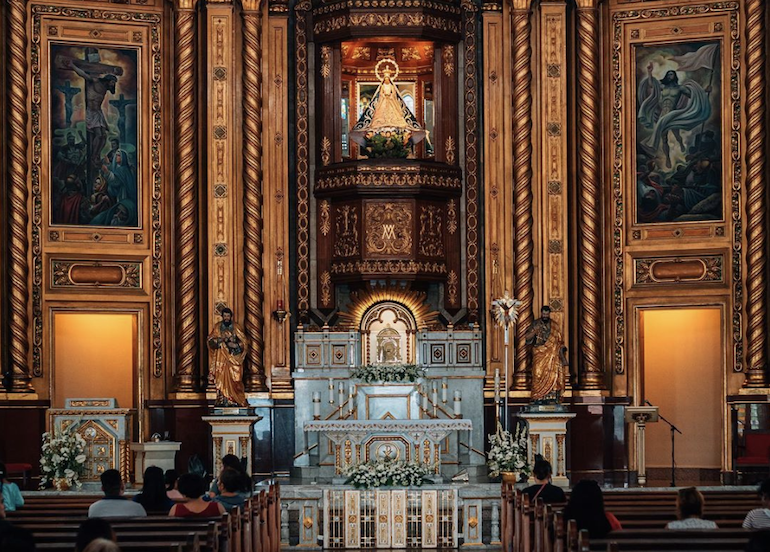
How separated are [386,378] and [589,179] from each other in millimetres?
5024

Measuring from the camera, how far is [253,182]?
2566cm

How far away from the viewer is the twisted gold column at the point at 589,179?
2542 centimetres

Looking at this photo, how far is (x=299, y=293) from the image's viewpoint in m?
26.0

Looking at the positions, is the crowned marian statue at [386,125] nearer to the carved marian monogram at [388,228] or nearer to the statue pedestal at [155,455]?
the carved marian monogram at [388,228]

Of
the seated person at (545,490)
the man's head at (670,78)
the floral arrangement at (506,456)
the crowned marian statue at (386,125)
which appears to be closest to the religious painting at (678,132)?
the man's head at (670,78)

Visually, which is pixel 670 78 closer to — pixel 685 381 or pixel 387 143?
pixel 387 143

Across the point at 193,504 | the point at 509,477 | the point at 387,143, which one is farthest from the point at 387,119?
the point at 193,504

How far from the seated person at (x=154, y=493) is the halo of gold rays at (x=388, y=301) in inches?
438

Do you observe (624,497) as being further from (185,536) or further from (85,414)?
(85,414)

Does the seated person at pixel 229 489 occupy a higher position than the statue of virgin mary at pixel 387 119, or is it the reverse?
the statue of virgin mary at pixel 387 119

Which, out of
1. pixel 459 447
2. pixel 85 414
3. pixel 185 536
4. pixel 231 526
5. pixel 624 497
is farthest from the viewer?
pixel 459 447

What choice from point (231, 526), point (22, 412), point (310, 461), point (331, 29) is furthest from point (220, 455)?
point (231, 526)

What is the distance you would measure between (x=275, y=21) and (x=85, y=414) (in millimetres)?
7882

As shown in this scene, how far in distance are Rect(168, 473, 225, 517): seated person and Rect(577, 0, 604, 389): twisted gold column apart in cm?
1274
